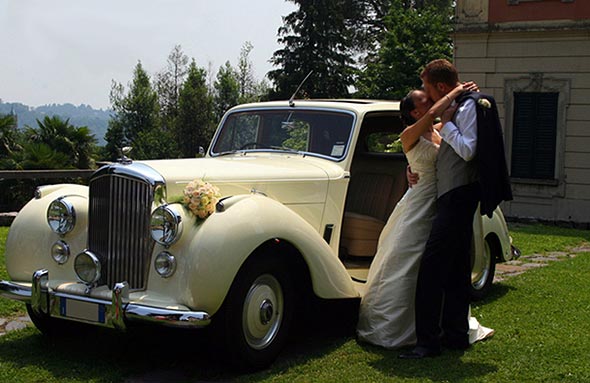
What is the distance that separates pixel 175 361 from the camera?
194 inches

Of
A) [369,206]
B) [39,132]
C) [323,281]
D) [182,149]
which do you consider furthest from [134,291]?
[182,149]

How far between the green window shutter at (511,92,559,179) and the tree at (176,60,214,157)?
99.1ft

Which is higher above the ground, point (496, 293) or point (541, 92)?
point (541, 92)

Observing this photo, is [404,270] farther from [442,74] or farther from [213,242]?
[213,242]

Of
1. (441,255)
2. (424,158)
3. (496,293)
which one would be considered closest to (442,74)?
(424,158)

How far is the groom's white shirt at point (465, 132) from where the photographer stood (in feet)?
15.8

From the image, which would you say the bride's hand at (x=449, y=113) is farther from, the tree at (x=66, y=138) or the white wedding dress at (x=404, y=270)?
the tree at (x=66, y=138)

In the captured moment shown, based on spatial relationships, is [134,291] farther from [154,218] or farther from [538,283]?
[538,283]

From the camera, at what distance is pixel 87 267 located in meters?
4.73

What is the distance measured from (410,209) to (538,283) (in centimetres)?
297

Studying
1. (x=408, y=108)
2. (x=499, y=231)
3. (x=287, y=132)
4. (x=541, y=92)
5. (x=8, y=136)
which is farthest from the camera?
(x=8, y=136)

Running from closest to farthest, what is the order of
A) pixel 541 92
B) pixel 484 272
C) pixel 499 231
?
1. pixel 484 272
2. pixel 499 231
3. pixel 541 92

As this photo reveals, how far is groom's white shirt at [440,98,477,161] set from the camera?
4.81 meters

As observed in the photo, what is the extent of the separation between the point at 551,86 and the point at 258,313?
39.9 feet
